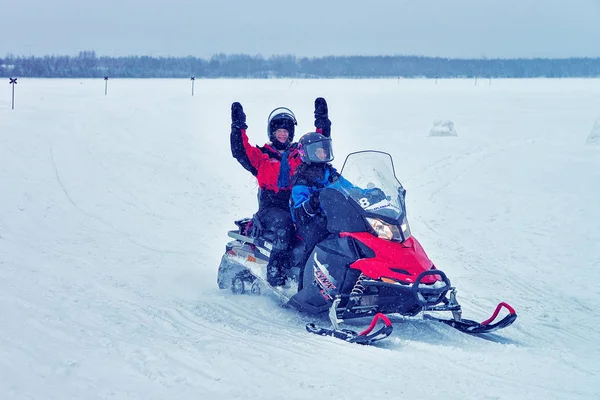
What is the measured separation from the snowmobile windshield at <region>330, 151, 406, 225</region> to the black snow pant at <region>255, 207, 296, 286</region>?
730 mm

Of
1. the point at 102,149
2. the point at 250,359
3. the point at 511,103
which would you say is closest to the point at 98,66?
the point at 511,103

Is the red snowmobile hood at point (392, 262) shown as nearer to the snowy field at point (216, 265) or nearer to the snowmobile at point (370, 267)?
the snowmobile at point (370, 267)

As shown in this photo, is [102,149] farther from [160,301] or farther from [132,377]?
[132,377]

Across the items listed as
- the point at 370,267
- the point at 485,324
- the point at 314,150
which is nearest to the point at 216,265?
the point at 314,150

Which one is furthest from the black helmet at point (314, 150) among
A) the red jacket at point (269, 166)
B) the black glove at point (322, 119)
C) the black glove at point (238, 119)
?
the black glove at point (322, 119)

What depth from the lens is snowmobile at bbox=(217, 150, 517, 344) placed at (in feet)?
17.8

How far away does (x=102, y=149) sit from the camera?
1570 cm

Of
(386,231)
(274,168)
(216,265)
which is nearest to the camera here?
(386,231)

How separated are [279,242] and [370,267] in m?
1.20

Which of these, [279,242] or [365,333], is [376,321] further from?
[279,242]

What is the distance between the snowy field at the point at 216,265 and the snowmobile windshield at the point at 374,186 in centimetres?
103

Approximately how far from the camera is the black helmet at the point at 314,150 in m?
6.29

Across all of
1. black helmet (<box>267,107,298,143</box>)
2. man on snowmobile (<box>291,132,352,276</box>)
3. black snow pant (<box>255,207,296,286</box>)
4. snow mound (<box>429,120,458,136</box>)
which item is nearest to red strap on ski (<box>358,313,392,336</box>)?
man on snowmobile (<box>291,132,352,276</box>)

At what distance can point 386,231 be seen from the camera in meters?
5.56
